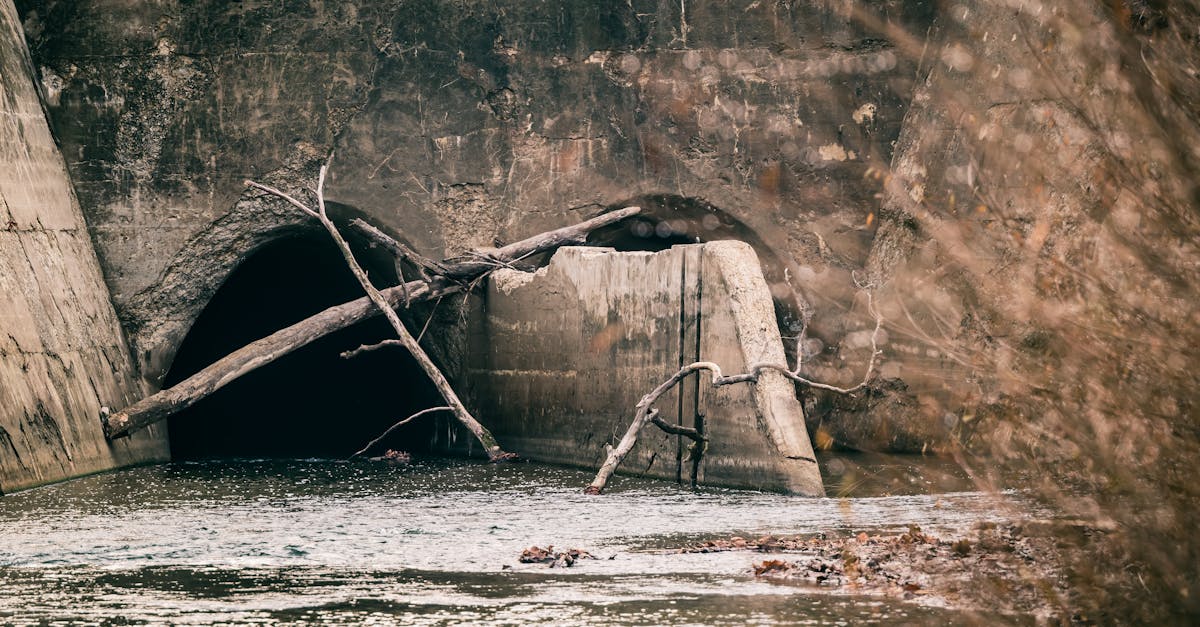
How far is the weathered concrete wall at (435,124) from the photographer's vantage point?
40.8 feet

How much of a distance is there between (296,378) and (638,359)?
8.73 meters

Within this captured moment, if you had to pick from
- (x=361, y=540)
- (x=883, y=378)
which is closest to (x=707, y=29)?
(x=883, y=378)

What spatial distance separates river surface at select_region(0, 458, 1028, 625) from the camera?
5.69 m

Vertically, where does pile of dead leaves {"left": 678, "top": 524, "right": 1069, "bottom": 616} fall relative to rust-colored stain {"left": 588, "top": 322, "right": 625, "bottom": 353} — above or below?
below

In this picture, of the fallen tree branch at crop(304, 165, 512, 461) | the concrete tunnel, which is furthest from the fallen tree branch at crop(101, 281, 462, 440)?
the concrete tunnel

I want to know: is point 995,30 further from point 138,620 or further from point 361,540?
point 138,620

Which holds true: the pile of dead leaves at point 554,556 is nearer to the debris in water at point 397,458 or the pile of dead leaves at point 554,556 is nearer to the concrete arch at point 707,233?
the concrete arch at point 707,233

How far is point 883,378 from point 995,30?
9.27ft

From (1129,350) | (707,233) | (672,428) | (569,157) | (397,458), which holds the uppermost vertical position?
(569,157)

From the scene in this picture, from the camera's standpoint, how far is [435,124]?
12.6 m

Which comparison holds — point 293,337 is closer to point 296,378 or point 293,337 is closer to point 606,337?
point 606,337

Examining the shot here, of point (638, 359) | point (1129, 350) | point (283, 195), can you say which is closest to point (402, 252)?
point (283, 195)

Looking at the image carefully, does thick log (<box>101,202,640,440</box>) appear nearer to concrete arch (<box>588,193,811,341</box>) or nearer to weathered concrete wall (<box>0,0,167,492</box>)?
concrete arch (<box>588,193,811,341</box>)

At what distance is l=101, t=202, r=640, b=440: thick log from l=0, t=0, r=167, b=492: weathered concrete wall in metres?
0.38
